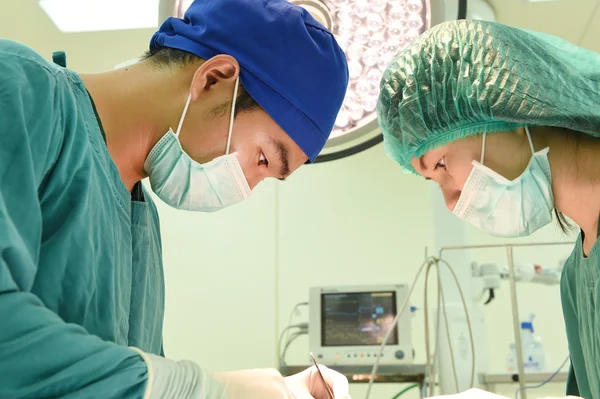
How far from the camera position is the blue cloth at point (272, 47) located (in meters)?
1.08

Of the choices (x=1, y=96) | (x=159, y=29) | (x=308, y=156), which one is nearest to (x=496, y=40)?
(x=308, y=156)

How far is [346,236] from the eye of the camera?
10.6 ft

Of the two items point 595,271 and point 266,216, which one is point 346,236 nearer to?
point 266,216

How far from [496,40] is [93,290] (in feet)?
2.94

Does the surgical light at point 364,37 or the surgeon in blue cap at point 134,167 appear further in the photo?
the surgical light at point 364,37

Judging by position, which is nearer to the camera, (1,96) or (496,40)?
(1,96)

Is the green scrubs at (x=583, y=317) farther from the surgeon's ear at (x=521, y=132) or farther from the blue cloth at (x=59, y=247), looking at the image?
the blue cloth at (x=59, y=247)

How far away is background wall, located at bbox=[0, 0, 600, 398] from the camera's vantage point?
10.0 ft

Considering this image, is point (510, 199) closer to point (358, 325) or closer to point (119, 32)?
point (358, 325)

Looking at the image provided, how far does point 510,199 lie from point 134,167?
77cm

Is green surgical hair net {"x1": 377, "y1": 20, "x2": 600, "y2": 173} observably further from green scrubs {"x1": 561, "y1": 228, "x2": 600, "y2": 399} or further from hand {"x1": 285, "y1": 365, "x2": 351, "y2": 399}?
hand {"x1": 285, "y1": 365, "x2": 351, "y2": 399}

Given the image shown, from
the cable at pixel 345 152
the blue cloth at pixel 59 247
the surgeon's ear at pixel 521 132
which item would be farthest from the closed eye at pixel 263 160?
the surgeon's ear at pixel 521 132

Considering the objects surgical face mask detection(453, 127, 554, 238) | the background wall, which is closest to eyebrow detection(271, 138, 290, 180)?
surgical face mask detection(453, 127, 554, 238)

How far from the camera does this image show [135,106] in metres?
1.03
